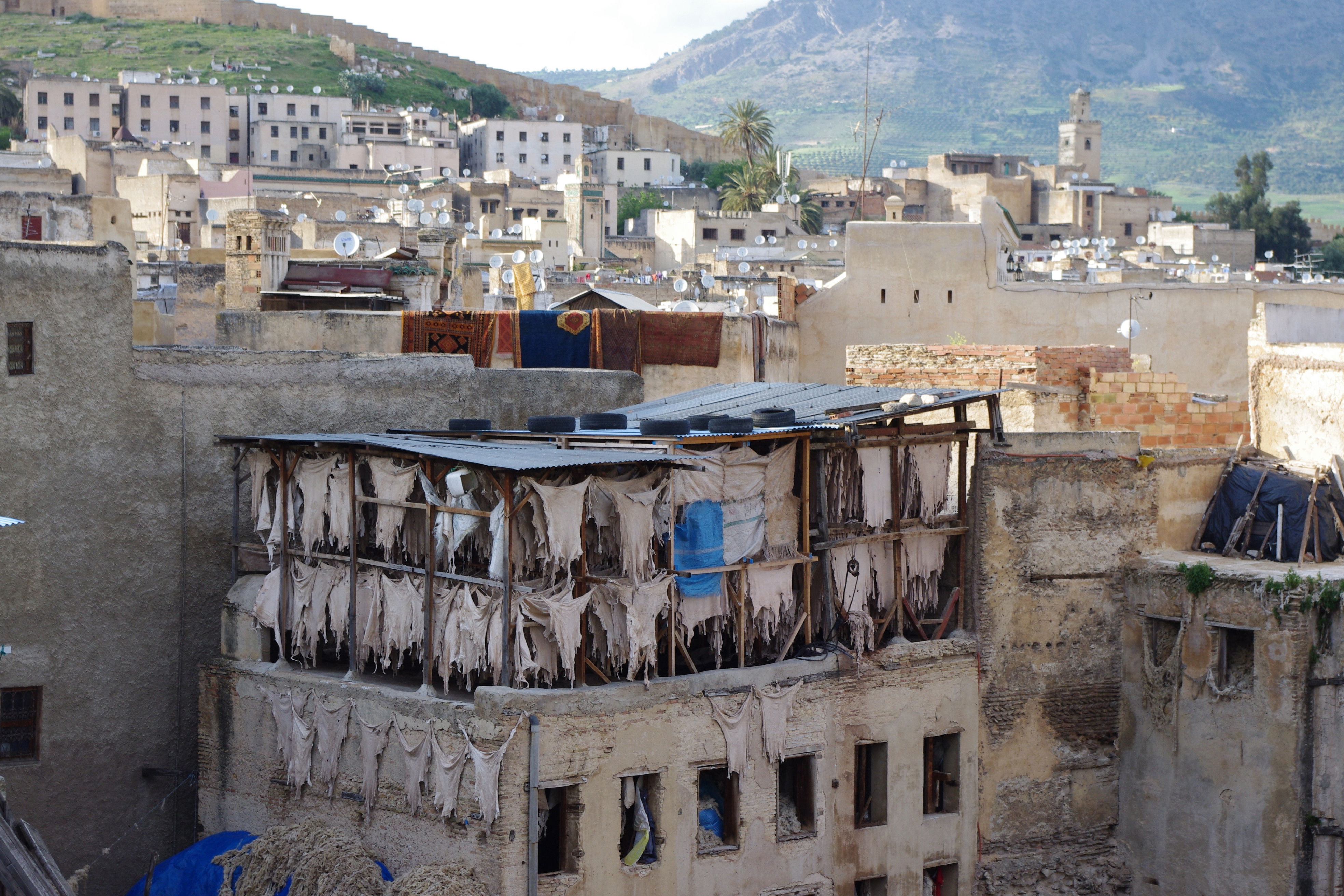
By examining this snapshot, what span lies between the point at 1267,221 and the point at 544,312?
7679 cm

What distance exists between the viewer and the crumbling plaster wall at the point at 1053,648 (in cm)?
1788

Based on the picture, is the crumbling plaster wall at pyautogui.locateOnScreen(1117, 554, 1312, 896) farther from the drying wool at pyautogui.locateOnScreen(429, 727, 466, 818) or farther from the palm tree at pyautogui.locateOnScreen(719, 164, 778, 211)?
the palm tree at pyautogui.locateOnScreen(719, 164, 778, 211)

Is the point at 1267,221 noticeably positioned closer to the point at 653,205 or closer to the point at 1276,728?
the point at 653,205

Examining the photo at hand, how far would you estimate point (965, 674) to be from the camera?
17719 mm

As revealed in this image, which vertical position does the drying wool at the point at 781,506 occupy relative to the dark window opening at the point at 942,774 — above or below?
above

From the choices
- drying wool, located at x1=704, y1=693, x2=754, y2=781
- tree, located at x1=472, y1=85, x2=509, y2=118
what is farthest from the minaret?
drying wool, located at x1=704, y1=693, x2=754, y2=781

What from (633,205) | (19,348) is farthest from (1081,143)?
(19,348)

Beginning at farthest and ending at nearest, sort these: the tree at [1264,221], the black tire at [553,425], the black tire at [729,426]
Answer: the tree at [1264,221]
the black tire at [553,425]
the black tire at [729,426]

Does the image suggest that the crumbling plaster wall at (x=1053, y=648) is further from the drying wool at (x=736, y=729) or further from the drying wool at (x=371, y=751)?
the drying wool at (x=371, y=751)

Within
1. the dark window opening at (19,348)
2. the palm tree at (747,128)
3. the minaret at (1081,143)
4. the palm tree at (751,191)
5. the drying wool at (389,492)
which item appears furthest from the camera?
the minaret at (1081,143)

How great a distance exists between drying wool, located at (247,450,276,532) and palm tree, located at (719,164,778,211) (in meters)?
57.9

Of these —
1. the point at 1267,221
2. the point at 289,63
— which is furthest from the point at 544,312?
the point at 289,63

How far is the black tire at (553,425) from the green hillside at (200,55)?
88.0 metres

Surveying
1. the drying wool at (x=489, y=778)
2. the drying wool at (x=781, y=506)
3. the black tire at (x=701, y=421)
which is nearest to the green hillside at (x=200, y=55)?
the drying wool at (x=781, y=506)
